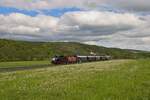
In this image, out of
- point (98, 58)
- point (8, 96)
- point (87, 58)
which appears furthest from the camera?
point (98, 58)

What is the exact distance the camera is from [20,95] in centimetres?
1845

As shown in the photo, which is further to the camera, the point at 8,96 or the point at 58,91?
the point at 58,91

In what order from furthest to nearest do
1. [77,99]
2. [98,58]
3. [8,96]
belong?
[98,58]
[8,96]
[77,99]

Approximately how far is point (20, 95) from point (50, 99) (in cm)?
229

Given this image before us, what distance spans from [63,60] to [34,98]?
75.6 metres

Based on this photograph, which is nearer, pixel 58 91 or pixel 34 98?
pixel 34 98

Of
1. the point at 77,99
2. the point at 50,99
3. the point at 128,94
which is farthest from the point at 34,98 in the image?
the point at 128,94

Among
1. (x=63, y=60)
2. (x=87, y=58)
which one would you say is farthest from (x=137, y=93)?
(x=87, y=58)

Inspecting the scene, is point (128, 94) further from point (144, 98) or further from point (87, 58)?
point (87, 58)

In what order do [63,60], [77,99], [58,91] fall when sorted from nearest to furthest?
1. [77,99]
2. [58,91]
3. [63,60]

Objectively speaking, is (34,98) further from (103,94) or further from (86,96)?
(103,94)

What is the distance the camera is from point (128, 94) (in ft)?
61.0

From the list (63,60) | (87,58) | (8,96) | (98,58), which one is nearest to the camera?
(8,96)

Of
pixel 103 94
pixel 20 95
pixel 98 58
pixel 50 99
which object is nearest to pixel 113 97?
pixel 103 94
